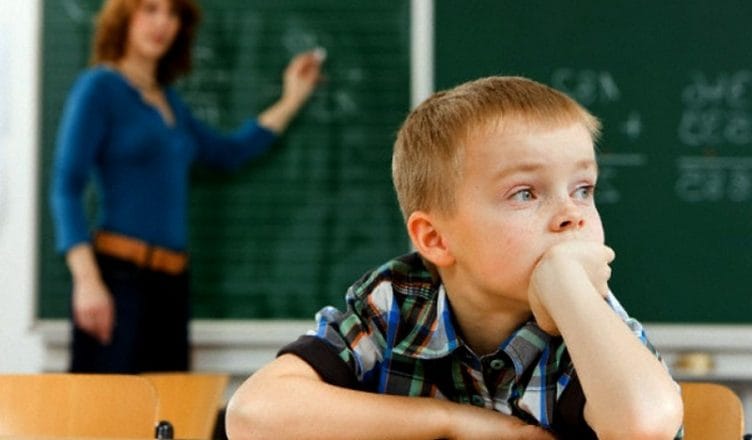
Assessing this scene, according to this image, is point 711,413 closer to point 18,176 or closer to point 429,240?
point 429,240

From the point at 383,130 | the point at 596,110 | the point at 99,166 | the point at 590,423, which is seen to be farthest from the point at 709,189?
the point at 590,423

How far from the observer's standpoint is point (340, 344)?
4.85 ft

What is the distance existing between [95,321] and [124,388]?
1.66 meters

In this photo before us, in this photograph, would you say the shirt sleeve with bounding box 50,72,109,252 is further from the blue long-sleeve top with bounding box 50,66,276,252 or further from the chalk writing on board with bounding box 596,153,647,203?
the chalk writing on board with bounding box 596,153,647,203

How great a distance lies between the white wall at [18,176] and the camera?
380 cm

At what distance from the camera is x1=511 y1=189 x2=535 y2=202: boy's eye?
137 cm

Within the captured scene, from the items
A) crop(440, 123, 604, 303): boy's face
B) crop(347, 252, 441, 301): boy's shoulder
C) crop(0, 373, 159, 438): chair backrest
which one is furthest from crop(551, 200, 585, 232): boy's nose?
crop(0, 373, 159, 438): chair backrest

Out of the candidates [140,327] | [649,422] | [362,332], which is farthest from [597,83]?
[649,422]

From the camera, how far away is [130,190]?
3.55m

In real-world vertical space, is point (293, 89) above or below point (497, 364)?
above

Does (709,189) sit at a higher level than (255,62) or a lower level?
lower

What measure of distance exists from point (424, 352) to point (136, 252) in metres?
2.25

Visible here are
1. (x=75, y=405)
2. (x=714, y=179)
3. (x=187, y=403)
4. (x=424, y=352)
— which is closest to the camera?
(x=424, y=352)

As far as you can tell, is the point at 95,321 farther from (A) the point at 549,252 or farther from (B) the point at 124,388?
(A) the point at 549,252
